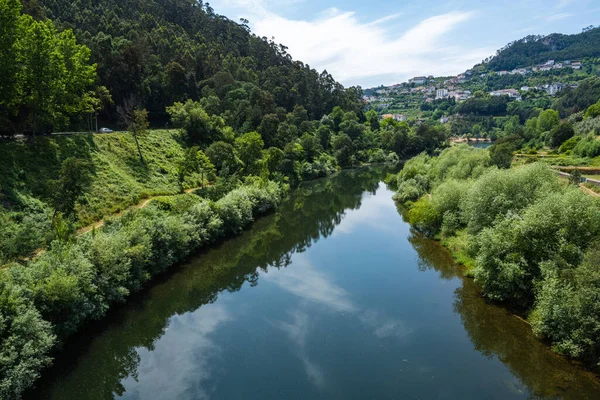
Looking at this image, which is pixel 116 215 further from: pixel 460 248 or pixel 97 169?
pixel 460 248

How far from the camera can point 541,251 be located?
75.3 feet

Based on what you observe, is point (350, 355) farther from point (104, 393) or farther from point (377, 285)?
point (104, 393)

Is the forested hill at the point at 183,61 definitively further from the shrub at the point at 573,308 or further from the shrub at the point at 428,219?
the shrub at the point at 573,308

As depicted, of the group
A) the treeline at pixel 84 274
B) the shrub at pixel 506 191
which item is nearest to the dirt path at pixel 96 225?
the treeline at pixel 84 274

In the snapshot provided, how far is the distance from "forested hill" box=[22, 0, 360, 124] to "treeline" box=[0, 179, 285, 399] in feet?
127

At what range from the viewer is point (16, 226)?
84.7 feet

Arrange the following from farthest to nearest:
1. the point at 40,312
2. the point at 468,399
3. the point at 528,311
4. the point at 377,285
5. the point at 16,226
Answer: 1. the point at 377,285
2. the point at 16,226
3. the point at 528,311
4. the point at 40,312
5. the point at 468,399

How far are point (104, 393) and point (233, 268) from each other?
665 inches

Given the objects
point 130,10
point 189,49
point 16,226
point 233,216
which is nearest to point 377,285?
point 233,216

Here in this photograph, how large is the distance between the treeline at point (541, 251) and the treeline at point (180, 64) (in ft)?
136

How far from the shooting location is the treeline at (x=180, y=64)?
213 ft

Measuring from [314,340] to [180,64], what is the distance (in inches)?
3021

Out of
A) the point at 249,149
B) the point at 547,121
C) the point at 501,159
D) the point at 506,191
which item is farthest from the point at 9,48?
the point at 547,121

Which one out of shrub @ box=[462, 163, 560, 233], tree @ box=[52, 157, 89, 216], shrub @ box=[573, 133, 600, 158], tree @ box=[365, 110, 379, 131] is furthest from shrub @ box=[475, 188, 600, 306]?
tree @ box=[365, 110, 379, 131]
